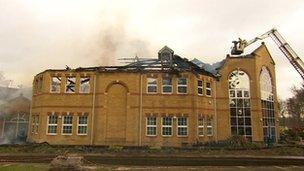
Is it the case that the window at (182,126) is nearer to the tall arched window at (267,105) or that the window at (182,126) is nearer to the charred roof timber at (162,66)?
the charred roof timber at (162,66)

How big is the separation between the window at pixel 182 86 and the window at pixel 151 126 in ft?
13.0

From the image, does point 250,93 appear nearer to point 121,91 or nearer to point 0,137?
point 121,91

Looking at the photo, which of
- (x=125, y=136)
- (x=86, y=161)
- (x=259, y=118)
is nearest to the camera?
(x=86, y=161)

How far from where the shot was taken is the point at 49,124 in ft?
107

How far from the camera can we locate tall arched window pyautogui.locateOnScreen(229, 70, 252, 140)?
36.5m

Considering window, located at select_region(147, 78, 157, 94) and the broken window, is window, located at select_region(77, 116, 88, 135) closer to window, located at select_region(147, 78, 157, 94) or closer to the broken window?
window, located at select_region(147, 78, 157, 94)

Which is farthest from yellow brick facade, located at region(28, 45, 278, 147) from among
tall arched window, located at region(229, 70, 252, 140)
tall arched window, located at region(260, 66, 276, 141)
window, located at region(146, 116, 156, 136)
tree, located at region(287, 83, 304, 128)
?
tree, located at region(287, 83, 304, 128)

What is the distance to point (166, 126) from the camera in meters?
32.4

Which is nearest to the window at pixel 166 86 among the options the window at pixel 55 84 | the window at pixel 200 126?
the window at pixel 200 126

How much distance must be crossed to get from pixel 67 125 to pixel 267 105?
23.8m

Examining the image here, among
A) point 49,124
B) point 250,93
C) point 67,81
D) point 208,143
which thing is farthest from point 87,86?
point 250,93

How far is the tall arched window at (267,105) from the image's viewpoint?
38156 mm

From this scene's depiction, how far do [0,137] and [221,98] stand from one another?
2789 cm

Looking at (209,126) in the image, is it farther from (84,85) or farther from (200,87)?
(84,85)
